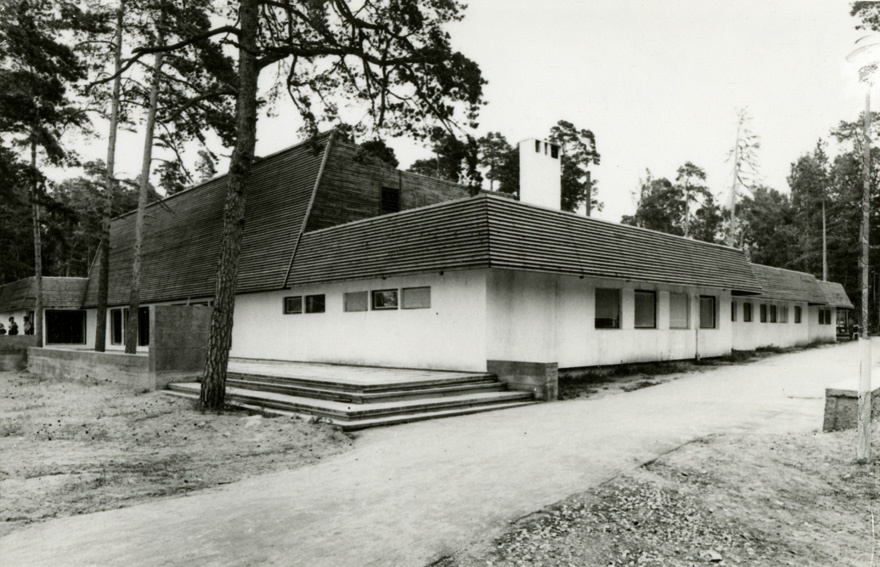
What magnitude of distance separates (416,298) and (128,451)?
888 centimetres

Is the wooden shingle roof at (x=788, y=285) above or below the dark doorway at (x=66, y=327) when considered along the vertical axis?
above

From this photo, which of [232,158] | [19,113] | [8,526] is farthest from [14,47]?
[8,526]

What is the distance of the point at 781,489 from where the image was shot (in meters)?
5.82

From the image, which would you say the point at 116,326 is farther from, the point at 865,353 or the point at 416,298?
the point at 865,353

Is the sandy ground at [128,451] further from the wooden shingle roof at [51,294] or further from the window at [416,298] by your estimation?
the wooden shingle roof at [51,294]

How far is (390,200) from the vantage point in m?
23.2

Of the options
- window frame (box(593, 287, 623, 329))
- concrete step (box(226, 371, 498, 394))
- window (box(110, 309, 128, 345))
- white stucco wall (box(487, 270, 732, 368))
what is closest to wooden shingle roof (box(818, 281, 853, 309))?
white stucco wall (box(487, 270, 732, 368))

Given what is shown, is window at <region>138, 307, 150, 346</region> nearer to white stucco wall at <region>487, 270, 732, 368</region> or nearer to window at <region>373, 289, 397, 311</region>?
window at <region>373, 289, 397, 311</region>

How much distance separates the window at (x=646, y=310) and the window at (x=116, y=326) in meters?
25.3

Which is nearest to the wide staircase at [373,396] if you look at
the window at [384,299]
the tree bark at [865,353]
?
the window at [384,299]

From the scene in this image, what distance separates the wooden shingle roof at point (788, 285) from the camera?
28.6 meters

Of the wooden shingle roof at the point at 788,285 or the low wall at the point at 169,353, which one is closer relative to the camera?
the low wall at the point at 169,353

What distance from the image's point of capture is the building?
14453 mm

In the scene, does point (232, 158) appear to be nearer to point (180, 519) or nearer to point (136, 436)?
point (136, 436)
